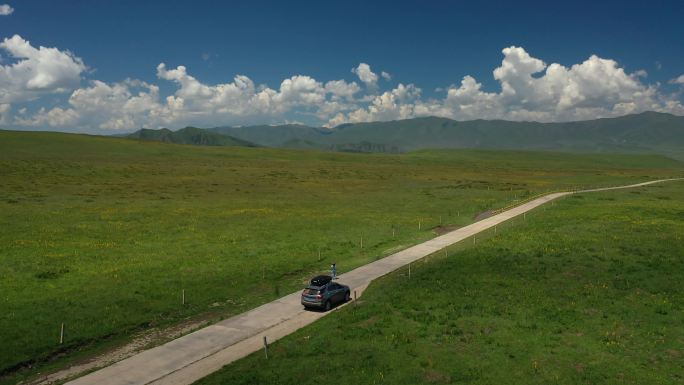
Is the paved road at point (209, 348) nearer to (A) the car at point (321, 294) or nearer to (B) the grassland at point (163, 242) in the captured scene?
(A) the car at point (321, 294)

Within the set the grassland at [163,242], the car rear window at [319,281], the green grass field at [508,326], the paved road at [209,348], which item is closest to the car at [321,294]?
the car rear window at [319,281]

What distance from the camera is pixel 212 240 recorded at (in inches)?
1905

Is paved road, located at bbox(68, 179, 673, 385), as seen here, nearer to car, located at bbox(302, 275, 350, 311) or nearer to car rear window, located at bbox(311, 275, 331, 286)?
car, located at bbox(302, 275, 350, 311)

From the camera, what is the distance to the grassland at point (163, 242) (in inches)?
1060

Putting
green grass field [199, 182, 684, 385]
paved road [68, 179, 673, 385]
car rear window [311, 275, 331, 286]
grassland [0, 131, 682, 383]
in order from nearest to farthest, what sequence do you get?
1. green grass field [199, 182, 684, 385]
2. paved road [68, 179, 673, 385]
3. grassland [0, 131, 682, 383]
4. car rear window [311, 275, 331, 286]

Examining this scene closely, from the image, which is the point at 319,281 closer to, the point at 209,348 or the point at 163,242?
the point at 209,348

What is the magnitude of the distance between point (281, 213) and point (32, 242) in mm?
31108

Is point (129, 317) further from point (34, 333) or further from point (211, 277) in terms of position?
point (211, 277)

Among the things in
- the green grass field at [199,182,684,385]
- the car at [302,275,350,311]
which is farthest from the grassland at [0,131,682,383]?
the green grass field at [199,182,684,385]

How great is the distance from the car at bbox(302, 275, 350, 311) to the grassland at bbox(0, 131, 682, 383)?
160 inches

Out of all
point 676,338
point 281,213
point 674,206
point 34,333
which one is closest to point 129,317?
point 34,333

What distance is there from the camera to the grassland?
26922 millimetres

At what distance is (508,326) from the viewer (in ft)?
80.5

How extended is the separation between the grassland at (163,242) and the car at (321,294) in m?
4.06
